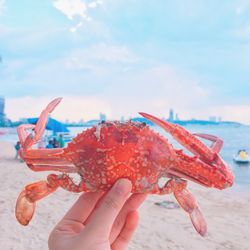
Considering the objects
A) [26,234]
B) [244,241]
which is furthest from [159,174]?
[244,241]

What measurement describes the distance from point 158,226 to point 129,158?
5851 millimetres

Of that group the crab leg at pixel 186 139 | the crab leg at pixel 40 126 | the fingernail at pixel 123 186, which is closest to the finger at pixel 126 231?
the fingernail at pixel 123 186

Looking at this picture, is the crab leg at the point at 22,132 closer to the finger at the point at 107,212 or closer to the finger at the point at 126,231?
the finger at the point at 107,212

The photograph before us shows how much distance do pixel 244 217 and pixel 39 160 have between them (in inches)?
338

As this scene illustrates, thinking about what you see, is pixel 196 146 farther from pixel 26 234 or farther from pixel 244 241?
pixel 244 241

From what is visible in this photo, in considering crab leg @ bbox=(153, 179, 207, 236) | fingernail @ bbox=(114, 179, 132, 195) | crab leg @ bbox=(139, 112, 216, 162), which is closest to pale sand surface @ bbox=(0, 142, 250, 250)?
crab leg @ bbox=(153, 179, 207, 236)

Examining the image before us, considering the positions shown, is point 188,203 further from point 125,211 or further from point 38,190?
point 38,190

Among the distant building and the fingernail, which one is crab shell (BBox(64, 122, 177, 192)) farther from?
the distant building

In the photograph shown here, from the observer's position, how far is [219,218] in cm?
919

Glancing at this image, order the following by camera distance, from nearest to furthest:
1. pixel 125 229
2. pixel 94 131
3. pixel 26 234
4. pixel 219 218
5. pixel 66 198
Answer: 1. pixel 94 131
2. pixel 125 229
3. pixel 26 234
4. pixel 219 218
5. pixel 66 198

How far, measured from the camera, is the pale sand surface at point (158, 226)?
6547 millimetres

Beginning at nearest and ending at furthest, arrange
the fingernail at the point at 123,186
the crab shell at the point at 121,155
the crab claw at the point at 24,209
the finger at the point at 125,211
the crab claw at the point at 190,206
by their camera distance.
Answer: the fingernail at the point at 123,186, the crab shell at the point at 121,155, the finger at the point at 125,211, the crab claw at the point at 24,209, the crab claw at the point at 190,206

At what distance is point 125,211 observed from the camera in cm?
288

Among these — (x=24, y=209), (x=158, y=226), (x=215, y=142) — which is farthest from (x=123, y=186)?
(x=158, y=226)
